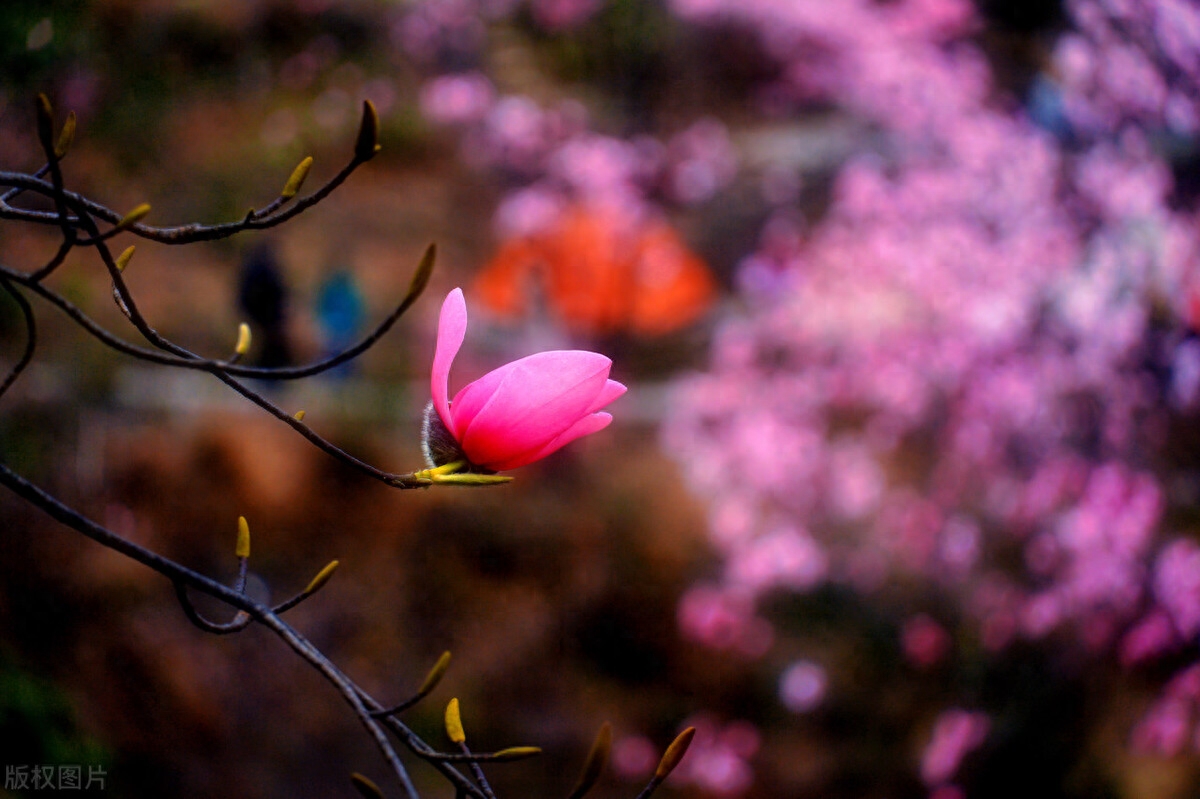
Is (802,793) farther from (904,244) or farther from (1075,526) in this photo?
(904,244)

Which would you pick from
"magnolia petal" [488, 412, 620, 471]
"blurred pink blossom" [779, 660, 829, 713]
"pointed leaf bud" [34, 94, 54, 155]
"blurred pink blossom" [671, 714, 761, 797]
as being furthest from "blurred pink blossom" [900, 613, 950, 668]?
"pointed leaf bud" [34, 94, 54, 155]

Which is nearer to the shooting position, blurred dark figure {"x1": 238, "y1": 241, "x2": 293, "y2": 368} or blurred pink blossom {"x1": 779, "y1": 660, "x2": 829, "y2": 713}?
blurred dark figure {"x1": 238, "y1": 241, "x2": 293, "y2": 368}

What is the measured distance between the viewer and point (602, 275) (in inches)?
190

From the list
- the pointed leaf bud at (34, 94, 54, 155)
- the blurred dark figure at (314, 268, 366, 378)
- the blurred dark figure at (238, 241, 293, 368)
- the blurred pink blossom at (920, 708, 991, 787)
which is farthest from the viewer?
the blurred dark figure at (314, 268, 366, 378)

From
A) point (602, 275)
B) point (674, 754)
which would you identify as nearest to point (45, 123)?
point (674, 754)

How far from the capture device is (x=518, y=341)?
522 cm

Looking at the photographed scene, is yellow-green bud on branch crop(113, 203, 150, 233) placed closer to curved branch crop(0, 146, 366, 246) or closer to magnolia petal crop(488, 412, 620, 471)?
curved branch crop(0, 146, 366, 246)

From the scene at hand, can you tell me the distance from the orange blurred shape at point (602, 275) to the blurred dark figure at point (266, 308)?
6.70ft

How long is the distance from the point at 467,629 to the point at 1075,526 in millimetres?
2549

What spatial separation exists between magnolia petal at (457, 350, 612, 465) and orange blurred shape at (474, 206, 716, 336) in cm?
398

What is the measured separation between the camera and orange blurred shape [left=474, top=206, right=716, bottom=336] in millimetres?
4629

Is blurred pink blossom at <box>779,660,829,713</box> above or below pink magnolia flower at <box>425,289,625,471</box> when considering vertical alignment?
below

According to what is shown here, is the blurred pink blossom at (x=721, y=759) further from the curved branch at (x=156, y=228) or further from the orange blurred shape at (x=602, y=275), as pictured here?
the curved branch at (x=156, y=228)

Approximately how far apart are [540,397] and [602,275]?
4.38 metres
